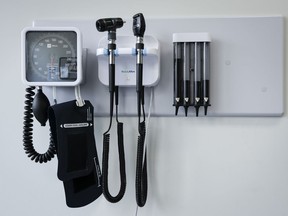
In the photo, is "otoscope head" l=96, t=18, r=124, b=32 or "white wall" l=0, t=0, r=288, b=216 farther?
"white wall" l=0, t=0, r=288, b=216

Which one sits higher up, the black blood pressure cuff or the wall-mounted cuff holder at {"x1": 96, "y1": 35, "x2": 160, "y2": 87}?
the wall-mounted cuff holder at {"x1": 96, "y1": 35, "x2": 160, "y2": 87}

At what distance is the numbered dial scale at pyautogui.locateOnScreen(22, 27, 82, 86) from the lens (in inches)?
28.2

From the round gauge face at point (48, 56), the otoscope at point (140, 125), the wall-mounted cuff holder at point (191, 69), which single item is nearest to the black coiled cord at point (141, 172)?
the otoscope at point (140, 125)

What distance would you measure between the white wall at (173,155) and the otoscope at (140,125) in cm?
5

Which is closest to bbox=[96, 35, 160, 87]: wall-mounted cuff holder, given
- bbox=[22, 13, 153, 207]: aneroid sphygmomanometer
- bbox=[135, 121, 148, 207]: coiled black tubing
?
bbox=[22, 13, 153, 207]: aneroid sphygmomanometer

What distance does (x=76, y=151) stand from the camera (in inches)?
28.6

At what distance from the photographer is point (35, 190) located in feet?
2.71

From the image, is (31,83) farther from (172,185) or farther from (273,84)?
(273,84)

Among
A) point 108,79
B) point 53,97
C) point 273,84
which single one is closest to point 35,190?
point 53,97

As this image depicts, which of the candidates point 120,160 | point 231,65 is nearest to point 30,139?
point 120,160

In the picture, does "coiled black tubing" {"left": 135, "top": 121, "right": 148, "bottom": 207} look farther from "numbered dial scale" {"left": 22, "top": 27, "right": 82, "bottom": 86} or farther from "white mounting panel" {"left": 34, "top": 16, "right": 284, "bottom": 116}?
"numbered dial scale" {"left": 22, "top": 27, "right": 82, "bottom": 86}

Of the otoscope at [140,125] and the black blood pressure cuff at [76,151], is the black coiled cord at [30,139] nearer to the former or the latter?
the black blood pressure cuff at [76,151]

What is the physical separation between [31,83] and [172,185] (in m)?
0.44

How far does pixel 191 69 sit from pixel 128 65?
0.52ft
